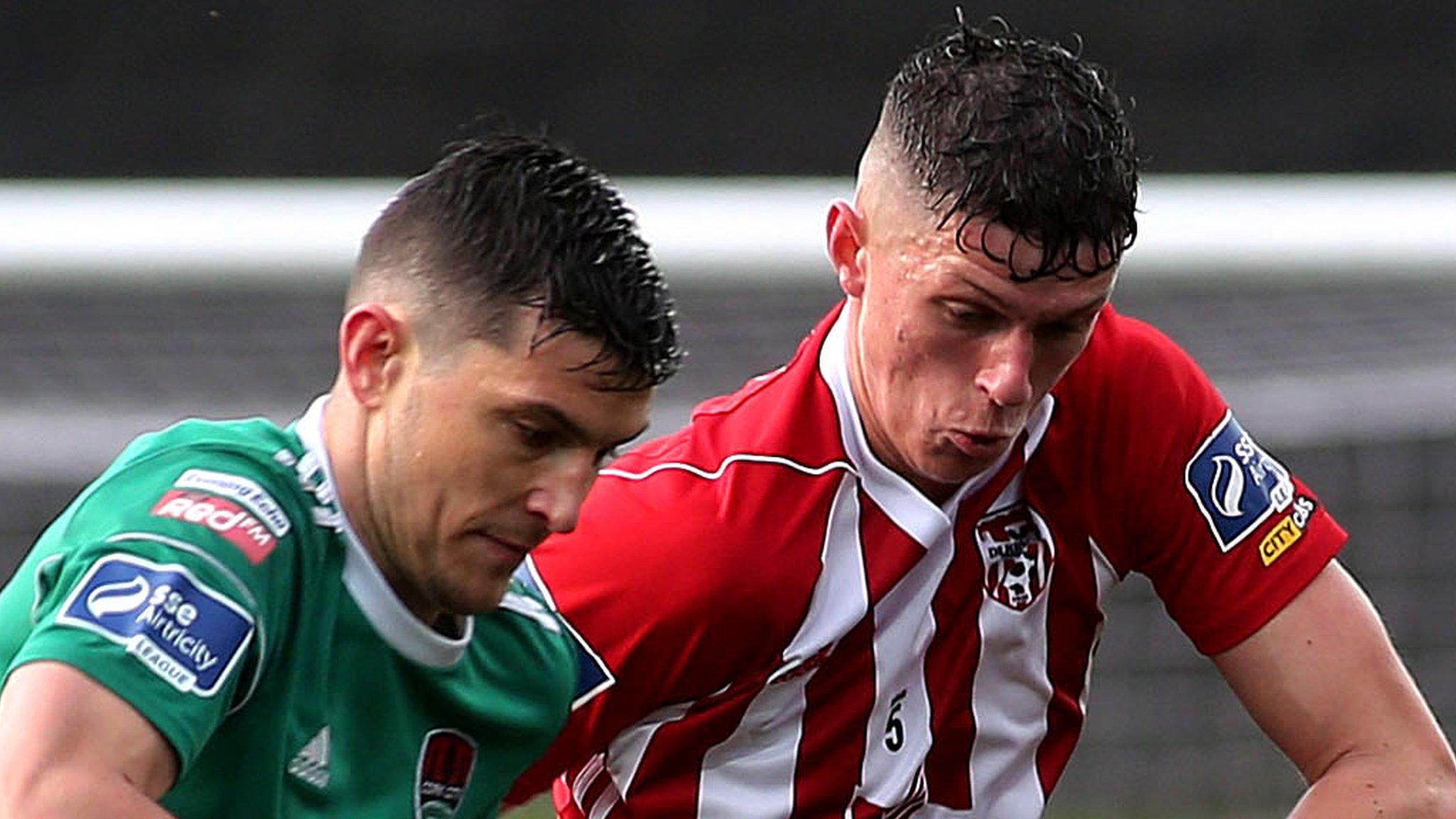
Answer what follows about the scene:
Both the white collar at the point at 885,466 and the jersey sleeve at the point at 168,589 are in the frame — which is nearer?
the jersey sleeve at the point at 168,589

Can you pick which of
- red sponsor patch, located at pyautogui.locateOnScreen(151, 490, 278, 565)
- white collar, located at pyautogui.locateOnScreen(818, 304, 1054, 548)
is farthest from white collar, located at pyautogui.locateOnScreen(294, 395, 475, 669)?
white collar, located at pyautogui.locateOnScreen(818, 304, 1054, 548)

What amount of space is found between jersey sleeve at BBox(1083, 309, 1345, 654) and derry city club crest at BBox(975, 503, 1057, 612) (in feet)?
0.24

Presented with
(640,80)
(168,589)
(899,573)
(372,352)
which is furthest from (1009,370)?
(640,80)

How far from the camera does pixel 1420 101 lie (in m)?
4.65

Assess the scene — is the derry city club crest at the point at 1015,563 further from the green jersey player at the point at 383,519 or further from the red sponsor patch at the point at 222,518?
the red sponsor patch at the point at 222,518

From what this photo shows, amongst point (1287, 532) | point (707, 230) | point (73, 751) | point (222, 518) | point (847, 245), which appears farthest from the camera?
point (707, 230)

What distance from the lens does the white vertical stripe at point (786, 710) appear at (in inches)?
91.0

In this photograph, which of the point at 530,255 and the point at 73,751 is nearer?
the point at 73,751

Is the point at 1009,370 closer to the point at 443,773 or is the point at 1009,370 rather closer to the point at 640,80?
the point at 443,773

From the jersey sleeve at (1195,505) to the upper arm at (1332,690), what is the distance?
3cm

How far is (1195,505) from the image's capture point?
2389mm

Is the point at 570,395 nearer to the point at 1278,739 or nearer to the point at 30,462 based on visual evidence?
the point at 1278,739

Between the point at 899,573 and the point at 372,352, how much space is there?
0.65 metres

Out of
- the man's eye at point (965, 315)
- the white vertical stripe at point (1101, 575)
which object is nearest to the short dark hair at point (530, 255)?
the man's eye at point (965, 315)
